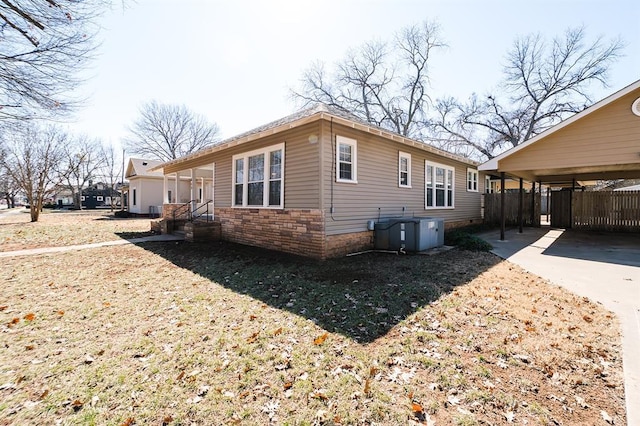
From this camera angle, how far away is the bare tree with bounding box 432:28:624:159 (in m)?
23.5

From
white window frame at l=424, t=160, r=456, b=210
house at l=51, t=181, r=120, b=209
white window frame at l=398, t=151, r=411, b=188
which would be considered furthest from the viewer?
house at l=51, t=181, r=120, b=209

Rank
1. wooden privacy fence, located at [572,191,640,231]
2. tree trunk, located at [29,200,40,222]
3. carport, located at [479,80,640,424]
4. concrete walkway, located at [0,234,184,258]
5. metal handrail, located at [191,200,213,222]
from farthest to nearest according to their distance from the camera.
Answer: tree trunk, located at [29,200,40,222]
wooden privacy fence, located at [572,191,640,231]
metal handrail, located at [191,200,213,222]
concrete walkway, located at [0,234,184,258]
carport, located at [479,80,640,424]

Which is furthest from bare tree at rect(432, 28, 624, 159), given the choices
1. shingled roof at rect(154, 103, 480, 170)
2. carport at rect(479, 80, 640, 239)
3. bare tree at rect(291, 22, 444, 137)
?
carport at rect(479, 80, 640, 239)

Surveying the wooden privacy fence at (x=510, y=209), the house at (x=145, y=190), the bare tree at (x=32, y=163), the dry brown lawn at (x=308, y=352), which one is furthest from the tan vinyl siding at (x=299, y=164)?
the house at (x=145, y=190)

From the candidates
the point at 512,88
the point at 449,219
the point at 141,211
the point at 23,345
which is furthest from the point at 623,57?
the point at 141,211

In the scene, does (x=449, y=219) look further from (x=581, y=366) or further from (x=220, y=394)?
(x=220, y=394)

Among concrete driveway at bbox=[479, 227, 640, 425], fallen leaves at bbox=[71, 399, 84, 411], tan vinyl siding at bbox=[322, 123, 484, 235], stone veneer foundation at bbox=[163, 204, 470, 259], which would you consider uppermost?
tan vinyl siding at bbox=[322, 123, 484, 235]

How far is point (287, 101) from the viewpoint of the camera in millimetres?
26109

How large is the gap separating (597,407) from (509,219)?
54.9ft

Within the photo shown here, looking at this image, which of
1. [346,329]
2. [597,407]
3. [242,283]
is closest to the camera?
[597,407]

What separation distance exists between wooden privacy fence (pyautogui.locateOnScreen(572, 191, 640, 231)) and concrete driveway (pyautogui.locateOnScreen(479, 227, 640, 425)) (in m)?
3.43

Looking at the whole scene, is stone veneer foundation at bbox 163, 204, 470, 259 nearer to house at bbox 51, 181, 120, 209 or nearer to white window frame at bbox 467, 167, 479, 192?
white window frame at bbox 467, 167, 479, 192

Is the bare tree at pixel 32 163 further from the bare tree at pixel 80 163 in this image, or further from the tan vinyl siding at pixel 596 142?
the tan vinyl siding at pixel 596 142

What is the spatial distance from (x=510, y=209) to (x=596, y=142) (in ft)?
27.4
